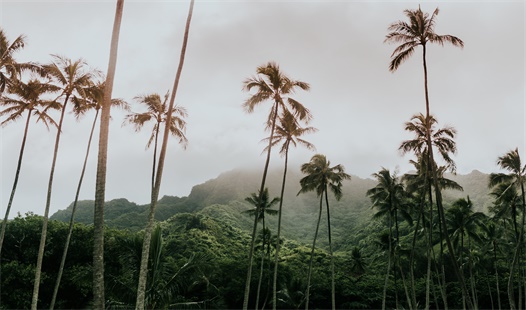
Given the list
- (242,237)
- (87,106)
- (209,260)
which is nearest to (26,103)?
(87,106)

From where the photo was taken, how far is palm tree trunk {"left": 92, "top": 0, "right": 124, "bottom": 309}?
32.3ft

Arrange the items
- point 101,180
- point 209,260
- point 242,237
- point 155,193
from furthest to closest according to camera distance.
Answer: point 242,237 < point 209,260 < point 155,193 < point 101,180

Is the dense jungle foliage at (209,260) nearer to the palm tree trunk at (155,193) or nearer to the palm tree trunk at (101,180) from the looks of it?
the palm tree trunk at (155,193)

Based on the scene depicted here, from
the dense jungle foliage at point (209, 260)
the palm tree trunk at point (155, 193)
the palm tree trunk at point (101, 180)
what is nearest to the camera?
the palm tree trunk at point (101, 180)

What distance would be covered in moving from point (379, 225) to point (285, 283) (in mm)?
33566

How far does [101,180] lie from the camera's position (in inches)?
426

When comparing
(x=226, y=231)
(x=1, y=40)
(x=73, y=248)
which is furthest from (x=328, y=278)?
(x=1, y=40)

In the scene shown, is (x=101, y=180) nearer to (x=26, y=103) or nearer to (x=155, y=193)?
(x=155, y=193)

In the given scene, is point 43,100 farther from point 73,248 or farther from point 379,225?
point 379,225

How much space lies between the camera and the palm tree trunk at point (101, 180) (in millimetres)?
9859

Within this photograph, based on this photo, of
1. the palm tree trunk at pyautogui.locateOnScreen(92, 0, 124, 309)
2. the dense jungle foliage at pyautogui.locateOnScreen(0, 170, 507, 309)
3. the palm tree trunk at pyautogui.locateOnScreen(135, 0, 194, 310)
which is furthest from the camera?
the dense jungle foliage at pyautogui.locateOnScreen(0, 170, 507, 309)

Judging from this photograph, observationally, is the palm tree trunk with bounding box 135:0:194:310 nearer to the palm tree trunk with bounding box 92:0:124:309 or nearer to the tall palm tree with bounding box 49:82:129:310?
the palm tree trunk with bounding box 92:0:124:309

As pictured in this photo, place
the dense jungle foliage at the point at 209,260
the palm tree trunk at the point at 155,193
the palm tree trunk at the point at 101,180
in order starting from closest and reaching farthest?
1. the palm tree trunk at the point at 101,180
2. the palm tree trunk at the point at 155,193
3. the dense jungle foliage at the point at 209,260

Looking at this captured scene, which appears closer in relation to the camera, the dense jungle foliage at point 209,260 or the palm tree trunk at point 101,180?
the palm tree trunk at point 101,180
